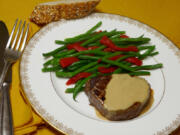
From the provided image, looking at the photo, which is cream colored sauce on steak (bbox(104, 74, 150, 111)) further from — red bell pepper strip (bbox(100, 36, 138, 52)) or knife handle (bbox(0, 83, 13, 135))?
knife handle (bbox(0, 83, 13, 135))

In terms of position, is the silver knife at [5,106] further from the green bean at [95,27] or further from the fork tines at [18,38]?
the green bean at [95,27]

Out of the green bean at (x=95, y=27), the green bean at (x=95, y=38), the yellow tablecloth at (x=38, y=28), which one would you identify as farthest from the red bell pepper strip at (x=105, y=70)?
the yellow tablecloth at (x=38, y=28)

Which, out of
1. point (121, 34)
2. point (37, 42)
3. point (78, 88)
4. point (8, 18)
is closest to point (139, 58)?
point (121, 34)

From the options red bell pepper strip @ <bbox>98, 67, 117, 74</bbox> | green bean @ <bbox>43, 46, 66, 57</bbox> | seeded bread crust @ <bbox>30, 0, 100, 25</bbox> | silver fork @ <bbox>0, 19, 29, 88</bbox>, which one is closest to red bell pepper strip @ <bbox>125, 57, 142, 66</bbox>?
red bell pepper strip @ <bbox>98, 67, 117, 74</bbox>

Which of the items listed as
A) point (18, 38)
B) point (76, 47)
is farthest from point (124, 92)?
point (18, 38)

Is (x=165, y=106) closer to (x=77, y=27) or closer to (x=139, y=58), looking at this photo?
(x=139, y=58)

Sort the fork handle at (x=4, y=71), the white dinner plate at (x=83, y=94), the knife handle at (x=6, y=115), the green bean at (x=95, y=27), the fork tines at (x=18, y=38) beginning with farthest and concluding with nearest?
1. the green bean at (x=95, y=27)
2. the fork tines at (x=18, y=38)
3. the fork handle at (x=4, y=71)
4. the white dinner plate at (x=83, y=94)
5. the knife handle at (x=6, y=115)

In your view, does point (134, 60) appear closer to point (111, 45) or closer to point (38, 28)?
point (111, 45)
